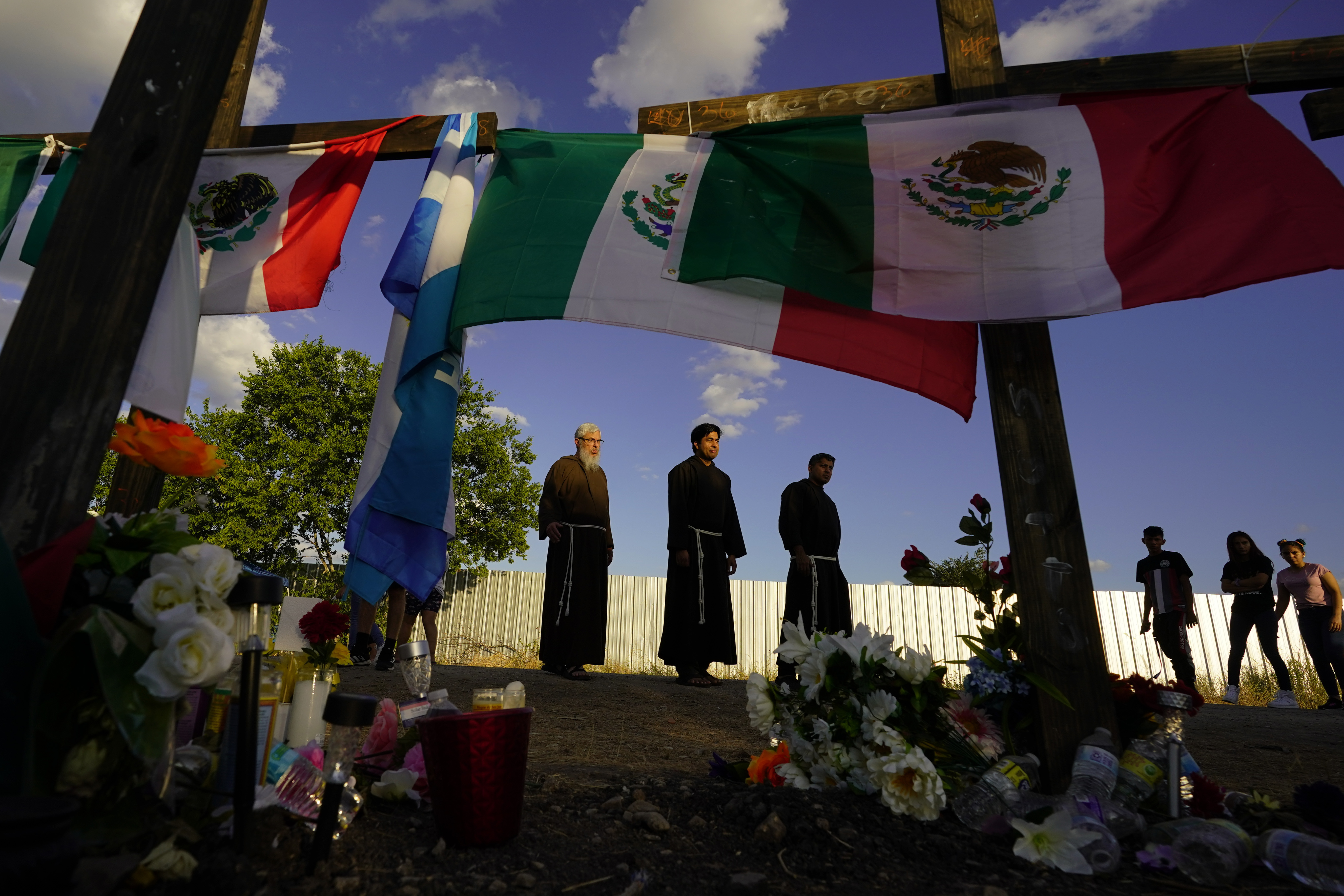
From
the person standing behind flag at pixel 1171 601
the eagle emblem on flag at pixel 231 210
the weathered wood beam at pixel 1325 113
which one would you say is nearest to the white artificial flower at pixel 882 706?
the weathered wood beam at pixel 1325 113

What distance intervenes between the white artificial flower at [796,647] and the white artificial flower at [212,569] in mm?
1524

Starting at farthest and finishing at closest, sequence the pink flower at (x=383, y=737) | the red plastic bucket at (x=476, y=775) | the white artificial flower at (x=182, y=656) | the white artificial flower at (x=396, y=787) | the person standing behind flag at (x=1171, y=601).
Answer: the person standing behind flag at (x=1171, y=601) < the pink flower at (x=383, y=737) < the white artificial flower at (x=396, y=787) < the red plastic bucket at (x=476, y=775) < the white artificial flower at (x=182, y=656)

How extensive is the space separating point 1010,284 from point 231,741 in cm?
269

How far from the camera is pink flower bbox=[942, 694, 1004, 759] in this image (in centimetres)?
222

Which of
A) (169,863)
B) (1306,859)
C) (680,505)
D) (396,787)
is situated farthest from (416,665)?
(680,505)

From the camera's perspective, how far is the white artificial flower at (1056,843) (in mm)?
1674

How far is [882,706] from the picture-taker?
6.95 feet

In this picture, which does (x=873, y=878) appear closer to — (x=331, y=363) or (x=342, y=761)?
(x=342, y=761)

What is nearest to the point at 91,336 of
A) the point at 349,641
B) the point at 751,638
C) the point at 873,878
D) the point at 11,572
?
the point at 11,572

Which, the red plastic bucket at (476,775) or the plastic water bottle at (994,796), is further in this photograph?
the plastic water bottle at (994,796)

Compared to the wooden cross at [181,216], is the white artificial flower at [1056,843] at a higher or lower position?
lower

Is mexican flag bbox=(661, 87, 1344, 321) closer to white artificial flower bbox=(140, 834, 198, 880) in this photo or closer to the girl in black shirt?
white artificial flower bbox=(140, 834, 198, 880)

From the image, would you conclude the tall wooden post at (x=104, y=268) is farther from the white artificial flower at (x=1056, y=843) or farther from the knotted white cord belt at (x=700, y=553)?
the knotted white cord belt at (x=700, y=553)

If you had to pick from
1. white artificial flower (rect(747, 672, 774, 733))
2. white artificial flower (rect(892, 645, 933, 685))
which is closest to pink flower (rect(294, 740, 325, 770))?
white artificial flower (rect(747, 672, 774, 733))
